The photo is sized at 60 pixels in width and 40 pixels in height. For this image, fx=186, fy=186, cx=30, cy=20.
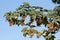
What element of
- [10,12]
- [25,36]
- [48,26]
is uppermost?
[10,12]

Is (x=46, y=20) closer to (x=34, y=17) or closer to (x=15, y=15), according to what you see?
(x=34, y=17)

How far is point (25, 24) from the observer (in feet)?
19.8

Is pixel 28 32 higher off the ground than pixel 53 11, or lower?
lower

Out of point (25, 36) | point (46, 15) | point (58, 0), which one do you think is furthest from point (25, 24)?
point (58, 0)

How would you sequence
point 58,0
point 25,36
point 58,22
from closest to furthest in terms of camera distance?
point 58,22 → point 25,36 → point 58,0

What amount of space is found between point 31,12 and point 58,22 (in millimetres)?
868

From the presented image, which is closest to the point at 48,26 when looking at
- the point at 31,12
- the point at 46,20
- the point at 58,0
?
the point at 46,20

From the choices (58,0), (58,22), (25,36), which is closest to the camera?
(58,22)

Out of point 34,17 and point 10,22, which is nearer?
point 34,17

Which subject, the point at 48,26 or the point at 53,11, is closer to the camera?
the point at 48,26

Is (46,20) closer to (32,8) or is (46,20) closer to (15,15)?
(32,8)

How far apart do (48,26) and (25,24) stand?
82cm

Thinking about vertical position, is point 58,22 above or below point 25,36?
above

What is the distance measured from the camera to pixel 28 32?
5699 mm
